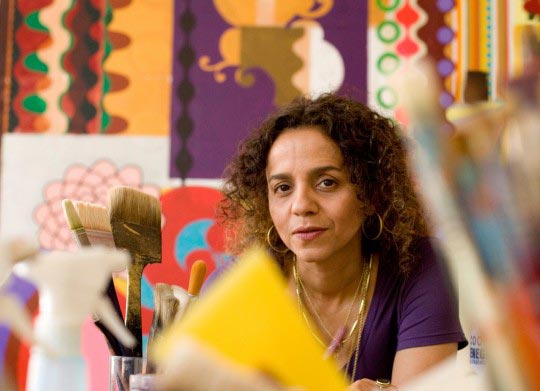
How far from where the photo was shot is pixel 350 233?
1.01 metres

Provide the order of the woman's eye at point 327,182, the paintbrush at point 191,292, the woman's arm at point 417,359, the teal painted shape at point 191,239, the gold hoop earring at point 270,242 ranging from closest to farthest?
the paintbrush at point 191,292, the woman's arm at point 417,359, the woman's eye at point 327,182, the gold hoop earring at point 270,242, the teal painted shape at point 191,239

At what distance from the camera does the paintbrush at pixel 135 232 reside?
0.64 metres

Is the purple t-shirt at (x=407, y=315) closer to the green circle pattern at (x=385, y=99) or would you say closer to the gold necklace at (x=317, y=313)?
the gold necklace at (x=317, y=313)

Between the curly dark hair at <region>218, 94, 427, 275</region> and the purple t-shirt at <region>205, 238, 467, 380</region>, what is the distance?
0.03m

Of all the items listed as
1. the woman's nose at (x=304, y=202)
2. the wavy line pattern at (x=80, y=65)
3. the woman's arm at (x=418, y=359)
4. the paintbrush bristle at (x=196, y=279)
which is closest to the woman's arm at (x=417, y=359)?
the woman's arm at (x=418, y=359)

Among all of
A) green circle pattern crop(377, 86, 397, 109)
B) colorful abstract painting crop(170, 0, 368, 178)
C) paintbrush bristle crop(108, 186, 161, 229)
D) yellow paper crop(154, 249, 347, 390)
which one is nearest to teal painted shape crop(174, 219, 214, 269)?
colorful abstract painting crop(170, 0, 368, 178)

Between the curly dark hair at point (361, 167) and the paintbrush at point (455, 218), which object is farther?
the curly dark hair at point (361, 167)

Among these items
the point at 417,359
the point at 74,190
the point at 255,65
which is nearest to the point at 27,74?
the point at 74,190

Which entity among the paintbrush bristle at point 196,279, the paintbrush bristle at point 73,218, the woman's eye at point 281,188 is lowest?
the paintbrush bristle at point 196,279

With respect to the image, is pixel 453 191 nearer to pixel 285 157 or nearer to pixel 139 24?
pixel 285 157

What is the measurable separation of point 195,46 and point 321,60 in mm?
281

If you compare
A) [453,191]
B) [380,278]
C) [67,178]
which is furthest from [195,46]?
[453,191]

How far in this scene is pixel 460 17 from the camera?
4.86 ft

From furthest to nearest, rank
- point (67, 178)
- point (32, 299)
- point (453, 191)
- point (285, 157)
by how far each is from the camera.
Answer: point (67, 178), point (32, 299), point (285, 157), point (453, 191)
